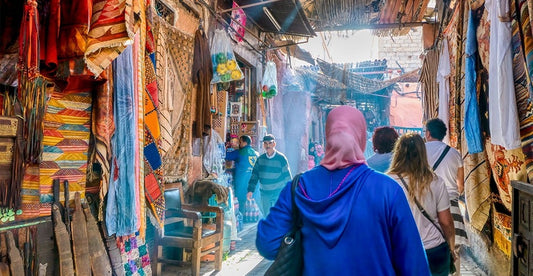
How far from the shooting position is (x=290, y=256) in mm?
1759

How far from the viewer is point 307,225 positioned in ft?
5.91

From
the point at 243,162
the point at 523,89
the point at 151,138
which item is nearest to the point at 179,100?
the point at 151,138

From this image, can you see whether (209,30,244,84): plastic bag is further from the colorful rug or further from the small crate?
the small crate

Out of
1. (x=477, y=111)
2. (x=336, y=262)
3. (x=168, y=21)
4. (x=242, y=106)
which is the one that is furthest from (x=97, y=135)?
(x=242, y=106)

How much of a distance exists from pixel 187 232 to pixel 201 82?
2012 millimetres

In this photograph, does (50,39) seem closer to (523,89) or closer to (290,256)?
(290,256)

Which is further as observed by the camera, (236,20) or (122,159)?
(236,20)

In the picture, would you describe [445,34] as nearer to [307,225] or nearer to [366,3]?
[366,3]

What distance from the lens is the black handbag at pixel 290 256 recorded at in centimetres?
174

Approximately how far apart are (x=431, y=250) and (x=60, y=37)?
2.96 m

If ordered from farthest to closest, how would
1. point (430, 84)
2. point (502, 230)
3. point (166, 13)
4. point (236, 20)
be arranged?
point (236, 20), point (430, 84), point (166, 13), point (502, 230)

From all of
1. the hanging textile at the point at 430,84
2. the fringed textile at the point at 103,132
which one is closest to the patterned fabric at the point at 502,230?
the hanging textile at the point at 430,84

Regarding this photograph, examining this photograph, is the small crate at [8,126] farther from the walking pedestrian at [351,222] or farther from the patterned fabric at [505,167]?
the patterned fabric at [505,167]

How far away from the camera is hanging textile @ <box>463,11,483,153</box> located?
11.8ft
